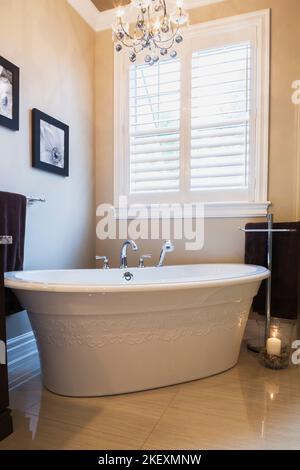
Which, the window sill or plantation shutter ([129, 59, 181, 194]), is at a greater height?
plantation shutter ([129, 59, 181, 194])

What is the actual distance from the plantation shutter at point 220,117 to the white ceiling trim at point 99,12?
1.43ft

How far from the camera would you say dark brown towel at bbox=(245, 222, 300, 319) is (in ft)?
7.45

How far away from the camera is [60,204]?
248cm

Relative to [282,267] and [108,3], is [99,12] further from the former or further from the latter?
[282,267]

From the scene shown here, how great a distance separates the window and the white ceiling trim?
0.69 ft

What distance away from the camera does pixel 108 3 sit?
274cm

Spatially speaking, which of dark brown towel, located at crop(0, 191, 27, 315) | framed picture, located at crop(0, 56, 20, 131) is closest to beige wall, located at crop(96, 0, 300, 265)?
dark brown towel, located at crop(0, 191, 27, 315)

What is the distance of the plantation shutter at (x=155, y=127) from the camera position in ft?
8.88

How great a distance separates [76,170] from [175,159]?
0.87m

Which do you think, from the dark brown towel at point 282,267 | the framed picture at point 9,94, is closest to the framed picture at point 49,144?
the framed picture at point 9,94

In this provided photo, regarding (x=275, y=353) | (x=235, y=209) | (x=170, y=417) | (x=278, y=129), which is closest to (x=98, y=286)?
(x=170, y=417)

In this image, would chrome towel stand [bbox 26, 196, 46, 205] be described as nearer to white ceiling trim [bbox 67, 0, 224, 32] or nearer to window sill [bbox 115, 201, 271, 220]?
window sill [bbox 115, 201, 271, 220]

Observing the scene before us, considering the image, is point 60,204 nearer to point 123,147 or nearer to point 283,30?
point 123,147

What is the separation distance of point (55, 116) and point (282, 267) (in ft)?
6.90
